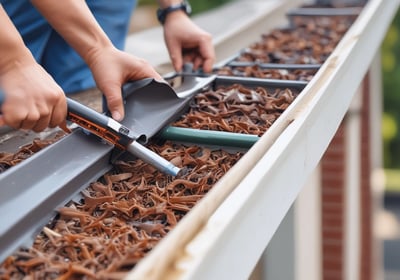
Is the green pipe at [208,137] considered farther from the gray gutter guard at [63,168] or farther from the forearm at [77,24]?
the forearm at [77,24]

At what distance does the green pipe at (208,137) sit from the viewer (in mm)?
2063

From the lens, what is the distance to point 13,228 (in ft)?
5.06

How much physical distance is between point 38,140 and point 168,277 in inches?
40.2

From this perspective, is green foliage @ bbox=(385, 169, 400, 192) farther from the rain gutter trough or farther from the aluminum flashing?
Answer: the aluminum flashing

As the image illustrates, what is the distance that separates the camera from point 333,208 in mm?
6625

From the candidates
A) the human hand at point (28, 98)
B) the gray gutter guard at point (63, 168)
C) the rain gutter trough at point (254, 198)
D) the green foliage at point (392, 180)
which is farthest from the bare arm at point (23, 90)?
the green foliage at point (392, 180)

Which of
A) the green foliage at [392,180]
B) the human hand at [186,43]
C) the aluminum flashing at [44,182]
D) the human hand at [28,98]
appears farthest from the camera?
the green foliage at [392,180]

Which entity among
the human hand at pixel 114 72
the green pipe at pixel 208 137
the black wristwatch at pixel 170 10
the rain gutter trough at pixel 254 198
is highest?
the black wristwatch at pixel 170 10

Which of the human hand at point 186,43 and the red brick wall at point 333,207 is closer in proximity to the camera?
the human hand at point 186,43

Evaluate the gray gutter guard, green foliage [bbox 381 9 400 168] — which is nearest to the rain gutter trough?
the gray gutter guard

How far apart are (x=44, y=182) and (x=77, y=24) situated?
63cm

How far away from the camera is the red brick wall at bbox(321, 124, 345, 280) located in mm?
6539

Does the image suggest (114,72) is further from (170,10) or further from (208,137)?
(170,10)

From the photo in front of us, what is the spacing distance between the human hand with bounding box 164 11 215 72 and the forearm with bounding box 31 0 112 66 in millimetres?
708
